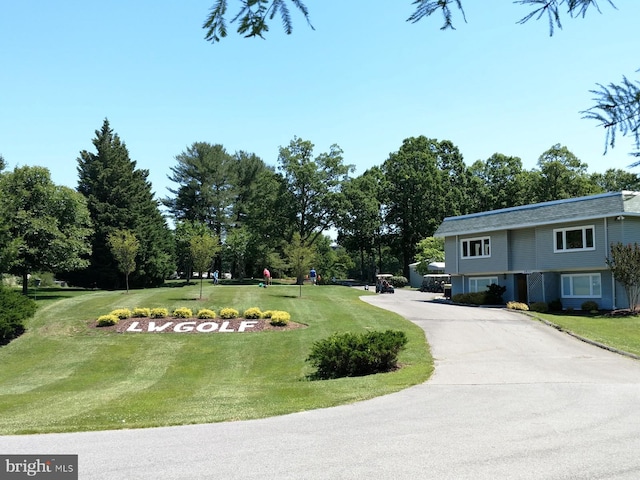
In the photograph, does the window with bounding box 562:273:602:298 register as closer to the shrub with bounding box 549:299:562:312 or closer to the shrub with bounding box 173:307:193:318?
the shrub with bounding box 549:299:562:312

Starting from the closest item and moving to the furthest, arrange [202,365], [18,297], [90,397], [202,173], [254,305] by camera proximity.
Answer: [90,397] < [202,365] < [18,297] < [254,305] < [202,173]

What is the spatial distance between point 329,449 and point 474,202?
2822 inches

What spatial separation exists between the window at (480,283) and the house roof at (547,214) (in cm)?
347

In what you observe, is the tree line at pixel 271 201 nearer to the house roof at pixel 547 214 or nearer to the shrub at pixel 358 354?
the house roof at pixel 547 214

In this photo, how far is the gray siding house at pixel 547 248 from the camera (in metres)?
32.9

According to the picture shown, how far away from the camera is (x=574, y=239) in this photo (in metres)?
34.9

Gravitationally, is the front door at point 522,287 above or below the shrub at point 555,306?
above

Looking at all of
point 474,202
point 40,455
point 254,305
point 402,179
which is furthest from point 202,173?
point 40,455

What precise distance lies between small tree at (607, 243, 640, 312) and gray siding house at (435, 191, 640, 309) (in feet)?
4.78

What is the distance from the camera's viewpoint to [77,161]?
60500 mm

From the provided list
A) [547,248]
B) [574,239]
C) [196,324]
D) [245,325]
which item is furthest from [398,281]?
[196,324]

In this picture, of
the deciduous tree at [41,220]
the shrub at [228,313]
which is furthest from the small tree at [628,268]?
the deciduous tree at [41,220]

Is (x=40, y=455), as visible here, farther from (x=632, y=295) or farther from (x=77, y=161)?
(x=77, y=161)

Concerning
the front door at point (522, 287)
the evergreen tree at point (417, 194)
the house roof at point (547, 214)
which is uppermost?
the evergreen tree at point (417, 194)
